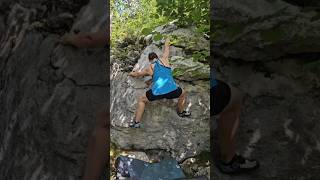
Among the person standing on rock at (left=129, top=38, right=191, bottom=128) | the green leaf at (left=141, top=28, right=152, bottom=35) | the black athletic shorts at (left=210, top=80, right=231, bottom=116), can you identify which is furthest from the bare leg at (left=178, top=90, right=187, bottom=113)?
the green leaf at (left=141, top=28, right=152, bottom=35)

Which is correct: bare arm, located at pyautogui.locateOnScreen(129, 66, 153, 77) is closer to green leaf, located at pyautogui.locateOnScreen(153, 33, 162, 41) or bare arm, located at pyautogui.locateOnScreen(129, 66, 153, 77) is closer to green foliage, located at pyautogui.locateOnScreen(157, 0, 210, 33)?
green leaf, located at pyautogui.locateOnScreen(153, 33, 162, 41)

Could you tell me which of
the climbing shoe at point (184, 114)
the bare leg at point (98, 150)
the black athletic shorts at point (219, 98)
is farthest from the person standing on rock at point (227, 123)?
the bare leg at point (98, 150)

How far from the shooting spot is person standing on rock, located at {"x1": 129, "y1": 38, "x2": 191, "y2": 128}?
2631 millimetres

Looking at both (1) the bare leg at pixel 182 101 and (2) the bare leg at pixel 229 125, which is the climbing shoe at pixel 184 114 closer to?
(1) the bare leg at pixel 182 101

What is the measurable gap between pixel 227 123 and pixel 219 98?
6.6 inches

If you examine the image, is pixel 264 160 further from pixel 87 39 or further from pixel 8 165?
pixel 8 165

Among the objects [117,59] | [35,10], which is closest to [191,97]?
[117,59]

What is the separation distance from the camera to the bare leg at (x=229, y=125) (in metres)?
2.74

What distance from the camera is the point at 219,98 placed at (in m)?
2.71

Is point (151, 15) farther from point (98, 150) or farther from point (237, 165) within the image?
point (237, 165)

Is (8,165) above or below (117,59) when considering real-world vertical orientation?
below

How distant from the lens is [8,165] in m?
2.67

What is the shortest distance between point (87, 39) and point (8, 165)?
89 cm

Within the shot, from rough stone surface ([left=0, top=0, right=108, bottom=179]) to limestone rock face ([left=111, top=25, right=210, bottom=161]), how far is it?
0.39 ft
